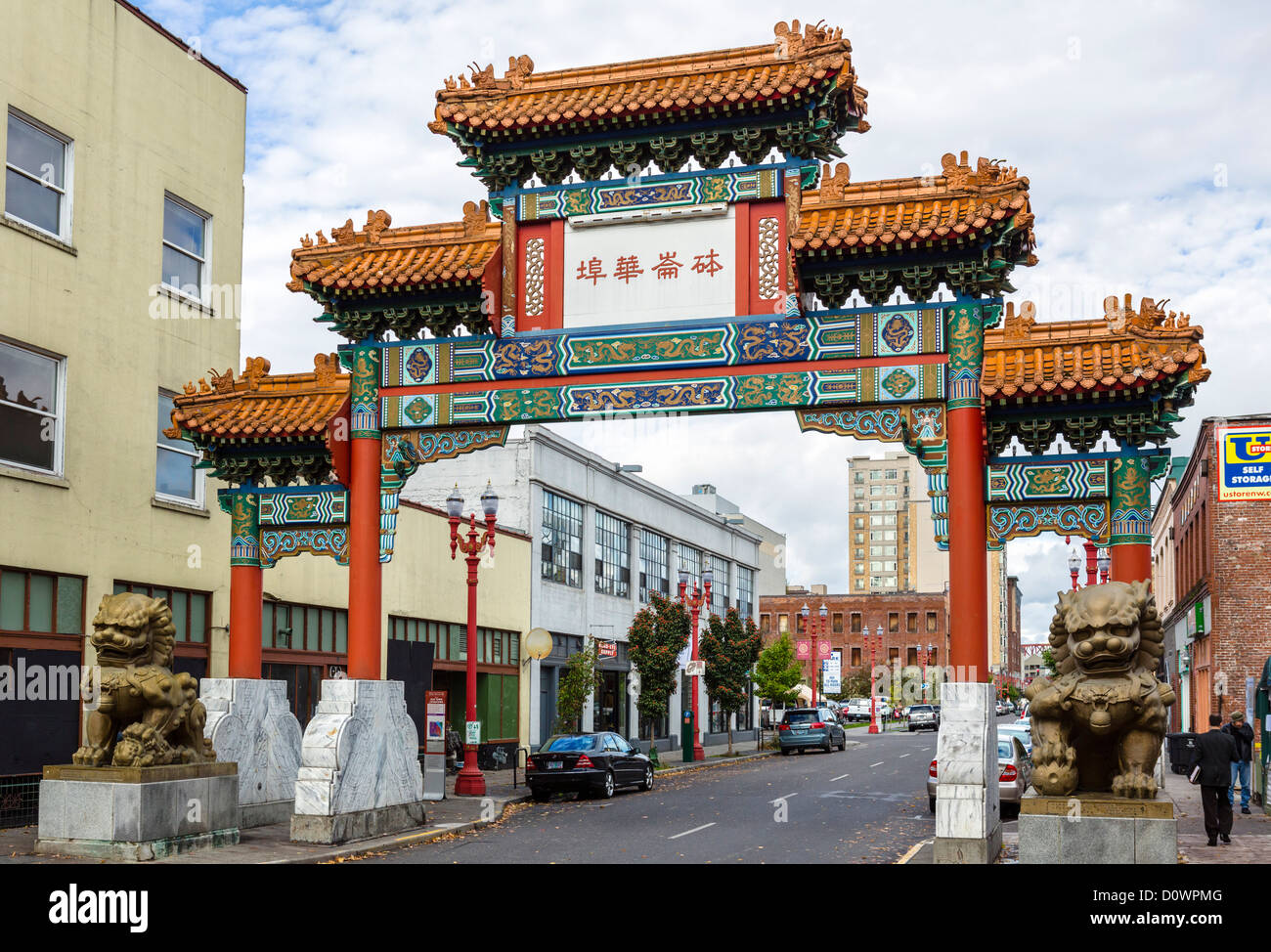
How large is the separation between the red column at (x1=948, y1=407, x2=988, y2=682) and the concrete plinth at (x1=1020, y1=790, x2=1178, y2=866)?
8.73 feet

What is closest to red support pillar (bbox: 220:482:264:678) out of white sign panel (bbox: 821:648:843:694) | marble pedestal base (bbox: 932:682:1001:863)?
marble pedestal base (bbox: 932:682:1001:863)

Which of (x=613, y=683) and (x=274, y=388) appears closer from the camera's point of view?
(x=274, y=388)

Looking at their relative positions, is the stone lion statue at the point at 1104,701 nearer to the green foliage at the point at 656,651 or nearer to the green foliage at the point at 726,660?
the green foliage at the point at 656,651

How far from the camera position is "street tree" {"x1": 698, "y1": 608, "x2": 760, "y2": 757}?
43875 millimetres

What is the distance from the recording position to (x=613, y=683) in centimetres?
4309

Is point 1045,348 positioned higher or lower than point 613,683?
higher

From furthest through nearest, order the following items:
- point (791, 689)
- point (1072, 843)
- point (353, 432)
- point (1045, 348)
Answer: point (791, 689) → point (353, 432) → point (1045, 348) → point (1072, 843)

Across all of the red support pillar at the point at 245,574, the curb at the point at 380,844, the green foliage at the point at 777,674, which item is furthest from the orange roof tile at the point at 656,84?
the green foliage at the point at 777,674

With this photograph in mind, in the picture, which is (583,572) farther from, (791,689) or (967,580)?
(967,580)

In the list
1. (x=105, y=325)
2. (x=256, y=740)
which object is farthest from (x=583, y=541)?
(x=256, y=740)

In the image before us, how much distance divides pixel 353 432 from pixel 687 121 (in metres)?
6.06

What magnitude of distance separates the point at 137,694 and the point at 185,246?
1078 centimetres

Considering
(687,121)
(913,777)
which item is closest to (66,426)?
(687,121)

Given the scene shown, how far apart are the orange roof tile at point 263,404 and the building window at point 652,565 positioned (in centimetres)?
2833
